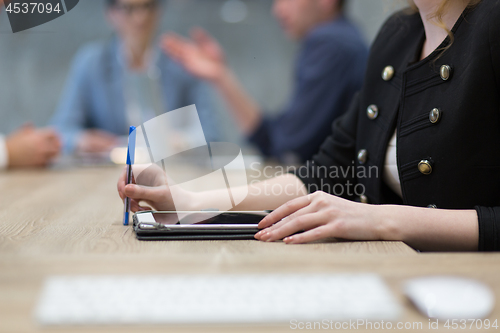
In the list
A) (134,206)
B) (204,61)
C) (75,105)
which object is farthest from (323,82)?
(75,105)

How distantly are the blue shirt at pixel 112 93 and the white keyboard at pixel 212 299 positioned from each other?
7.16 ft

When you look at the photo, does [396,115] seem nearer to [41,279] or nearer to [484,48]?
[484,48]

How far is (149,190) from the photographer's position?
0.84m

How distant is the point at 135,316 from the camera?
42 centimetres

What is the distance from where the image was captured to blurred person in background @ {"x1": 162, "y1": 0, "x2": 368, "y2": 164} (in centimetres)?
197

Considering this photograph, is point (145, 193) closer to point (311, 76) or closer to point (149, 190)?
point (149, 190)

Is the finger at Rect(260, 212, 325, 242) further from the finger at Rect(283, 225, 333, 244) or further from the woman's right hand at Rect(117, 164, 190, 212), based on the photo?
the woman's right hand at Rect(117, 164, 190, 212)

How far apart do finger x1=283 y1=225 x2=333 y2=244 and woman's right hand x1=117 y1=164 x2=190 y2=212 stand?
0.25 meters

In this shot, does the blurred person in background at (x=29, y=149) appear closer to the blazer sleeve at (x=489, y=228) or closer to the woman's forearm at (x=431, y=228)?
the woman's forearm at (x=431, y=228)

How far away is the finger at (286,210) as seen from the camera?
2.43ft

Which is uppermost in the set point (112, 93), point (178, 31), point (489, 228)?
point (178, 31)

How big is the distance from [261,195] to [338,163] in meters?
0.21

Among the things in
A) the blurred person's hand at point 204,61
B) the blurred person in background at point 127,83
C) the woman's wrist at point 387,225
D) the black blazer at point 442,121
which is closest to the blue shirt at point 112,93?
the blurred person in background at point 127,83

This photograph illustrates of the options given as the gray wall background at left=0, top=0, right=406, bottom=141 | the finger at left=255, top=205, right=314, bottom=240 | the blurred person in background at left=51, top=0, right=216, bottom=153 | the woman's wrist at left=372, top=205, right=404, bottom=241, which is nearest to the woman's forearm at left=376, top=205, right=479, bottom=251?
the woman's wrist at left=372, top=205, right=404, bottom=241
